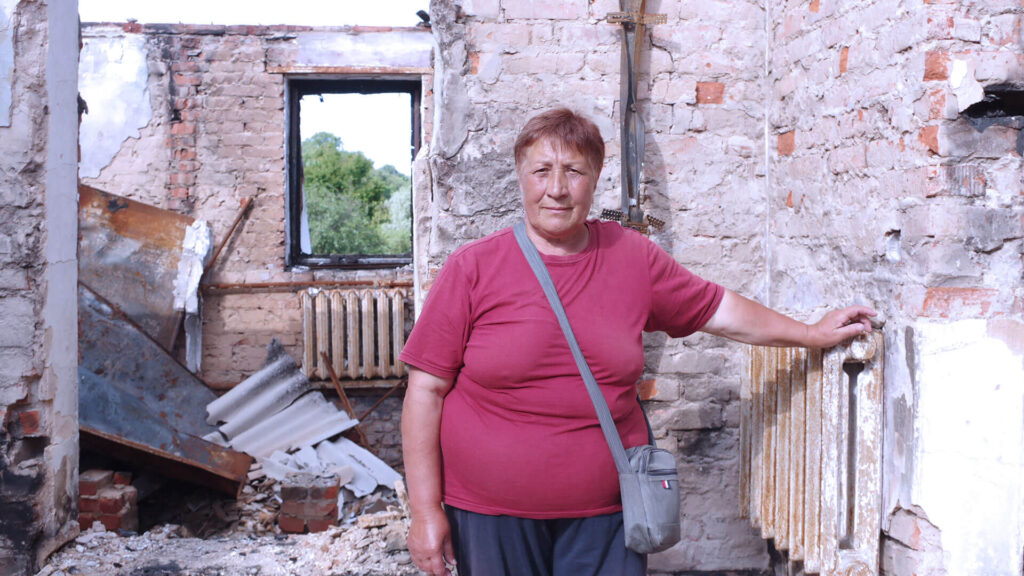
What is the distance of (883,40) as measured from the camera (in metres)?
2.19

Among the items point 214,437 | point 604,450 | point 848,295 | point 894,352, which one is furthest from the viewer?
point 214,437

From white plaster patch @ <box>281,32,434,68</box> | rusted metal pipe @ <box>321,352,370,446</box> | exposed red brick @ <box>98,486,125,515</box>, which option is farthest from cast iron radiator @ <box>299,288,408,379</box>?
exposed red brick @ <box>98,486,125,515</box>

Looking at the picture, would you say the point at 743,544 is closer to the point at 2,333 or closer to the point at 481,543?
the point at 481,543

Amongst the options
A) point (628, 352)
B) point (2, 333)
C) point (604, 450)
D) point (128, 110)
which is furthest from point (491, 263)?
point (128, 110)

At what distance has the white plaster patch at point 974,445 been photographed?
201cm

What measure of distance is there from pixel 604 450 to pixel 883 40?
145cm

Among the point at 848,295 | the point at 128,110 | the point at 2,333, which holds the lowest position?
the point at 2,333

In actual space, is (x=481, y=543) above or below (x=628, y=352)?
below

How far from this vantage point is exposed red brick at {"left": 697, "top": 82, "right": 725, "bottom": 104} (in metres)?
2.77

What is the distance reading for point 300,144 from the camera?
6.76 m

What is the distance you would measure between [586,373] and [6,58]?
255 centimetres

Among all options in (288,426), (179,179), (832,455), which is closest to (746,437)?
(832,455)

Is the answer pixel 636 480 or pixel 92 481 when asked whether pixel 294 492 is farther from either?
pixel 636 480

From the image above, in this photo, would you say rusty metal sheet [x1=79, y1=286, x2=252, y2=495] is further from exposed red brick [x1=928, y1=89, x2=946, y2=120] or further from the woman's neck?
exposed red brick [x1=928, y1=89, x2=946, y2=120]
